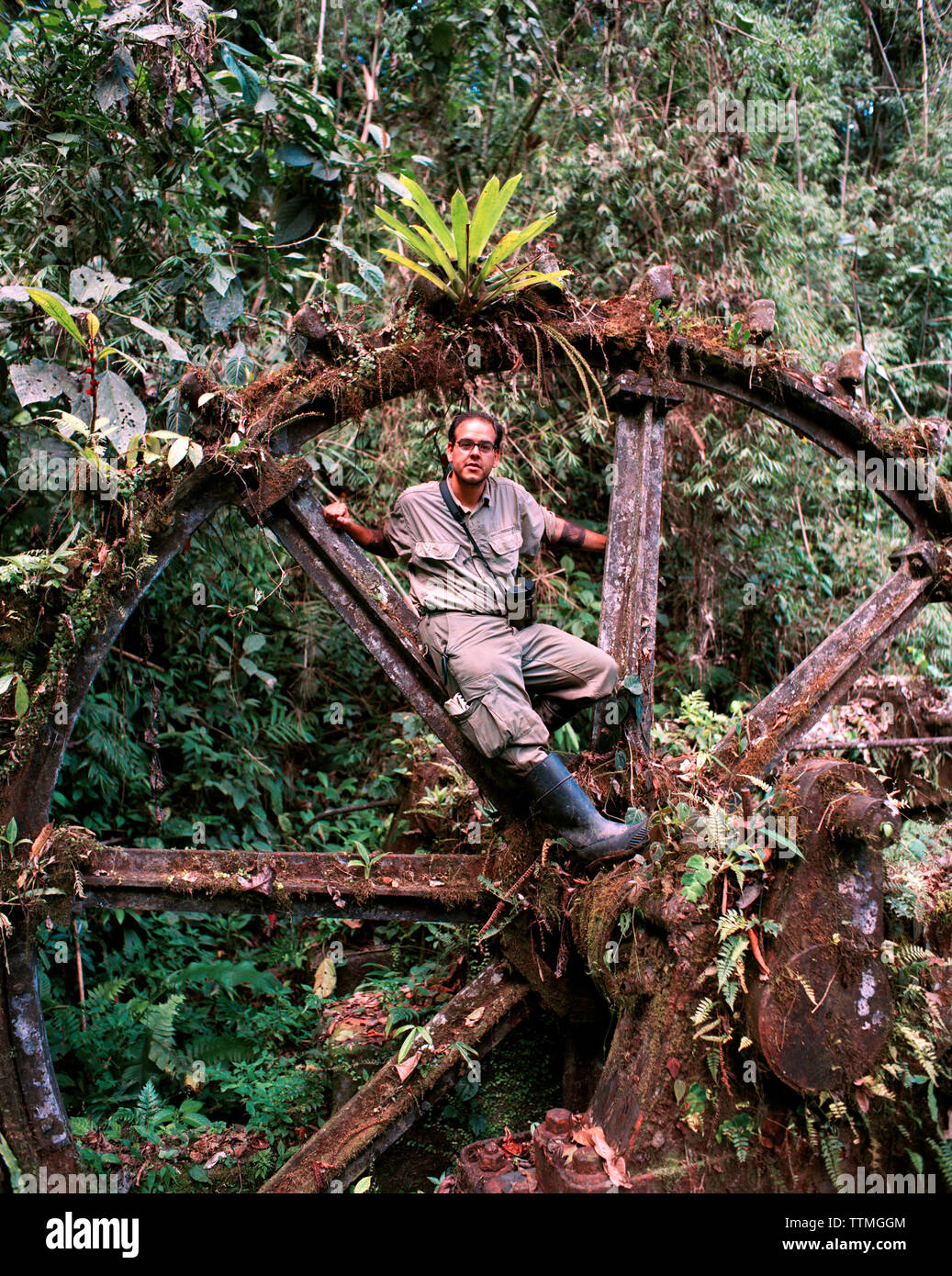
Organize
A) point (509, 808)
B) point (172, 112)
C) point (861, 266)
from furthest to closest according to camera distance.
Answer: point (861, 266)
point (172, 112)
point (509, 808)

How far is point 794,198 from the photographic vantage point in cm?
756

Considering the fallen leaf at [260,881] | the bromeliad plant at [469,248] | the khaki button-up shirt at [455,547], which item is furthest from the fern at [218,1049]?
the bromeliad plant at [469,248]

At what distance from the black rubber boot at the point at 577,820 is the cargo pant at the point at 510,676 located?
78 mm

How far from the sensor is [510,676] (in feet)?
12.4

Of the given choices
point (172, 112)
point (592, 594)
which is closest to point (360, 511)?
point (592, 594)

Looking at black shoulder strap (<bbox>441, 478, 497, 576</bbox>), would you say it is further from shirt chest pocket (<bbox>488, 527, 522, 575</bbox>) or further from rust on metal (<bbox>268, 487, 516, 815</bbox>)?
rust on metal (<bbox>268, 487, 516, 815</bbox>)

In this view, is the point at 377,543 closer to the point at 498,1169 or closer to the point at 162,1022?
the point at 498,1169

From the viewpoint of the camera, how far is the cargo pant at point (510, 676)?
12.1ft

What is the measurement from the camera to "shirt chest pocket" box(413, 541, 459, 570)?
155 inches

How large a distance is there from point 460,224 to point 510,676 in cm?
181

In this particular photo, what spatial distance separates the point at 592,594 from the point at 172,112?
3.98 meters

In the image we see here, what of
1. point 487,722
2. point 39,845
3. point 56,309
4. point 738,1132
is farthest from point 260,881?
point 56,309
